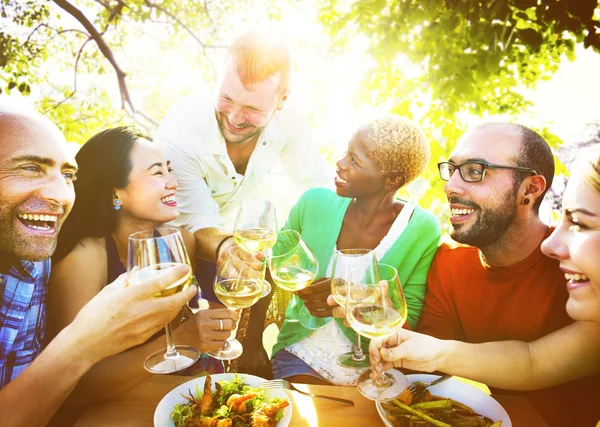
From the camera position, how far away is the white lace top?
7.13 ft

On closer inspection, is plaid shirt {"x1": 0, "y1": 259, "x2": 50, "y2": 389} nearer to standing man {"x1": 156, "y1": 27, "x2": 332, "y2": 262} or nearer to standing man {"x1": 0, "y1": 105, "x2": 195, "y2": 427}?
standing man {"x1": 0, "y1": 105, "x2": 195, "y2": 427}

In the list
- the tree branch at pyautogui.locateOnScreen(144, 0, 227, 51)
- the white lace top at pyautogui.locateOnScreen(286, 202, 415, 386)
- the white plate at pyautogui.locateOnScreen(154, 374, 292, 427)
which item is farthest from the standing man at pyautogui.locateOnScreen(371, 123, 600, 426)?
the tree branch at pyautogui.locateOnScreen(144, 0, 227, 51)

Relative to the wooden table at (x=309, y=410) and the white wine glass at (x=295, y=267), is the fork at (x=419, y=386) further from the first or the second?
the white wine glass at (x=295, y=267)

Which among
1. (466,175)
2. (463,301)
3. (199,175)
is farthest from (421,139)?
(199,175)

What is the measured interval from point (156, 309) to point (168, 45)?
490 centimetres

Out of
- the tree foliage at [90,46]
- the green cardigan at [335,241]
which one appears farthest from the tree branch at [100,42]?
the green cardigan at [335,241]

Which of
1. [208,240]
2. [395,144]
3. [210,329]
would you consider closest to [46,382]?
[210,329]

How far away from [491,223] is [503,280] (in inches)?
11.1

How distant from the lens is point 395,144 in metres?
2.42

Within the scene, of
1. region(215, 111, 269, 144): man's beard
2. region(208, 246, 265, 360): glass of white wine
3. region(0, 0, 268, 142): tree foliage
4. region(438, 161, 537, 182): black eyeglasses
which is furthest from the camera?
region(0, 0, 268, 142): tree foliage

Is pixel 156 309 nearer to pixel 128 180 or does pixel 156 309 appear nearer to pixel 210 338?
pixel 210 338

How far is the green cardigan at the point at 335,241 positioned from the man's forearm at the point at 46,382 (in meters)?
1.18

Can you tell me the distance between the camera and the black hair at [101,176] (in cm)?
205

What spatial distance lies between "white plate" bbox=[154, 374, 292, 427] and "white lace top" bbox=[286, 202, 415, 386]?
2.39ft
